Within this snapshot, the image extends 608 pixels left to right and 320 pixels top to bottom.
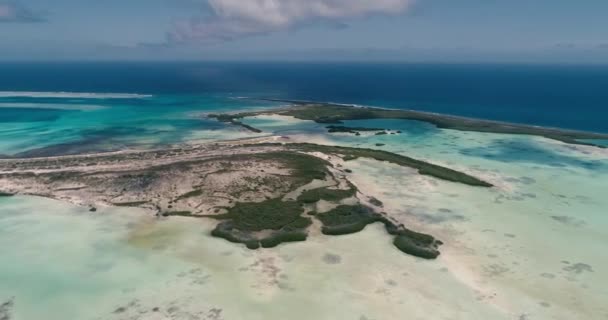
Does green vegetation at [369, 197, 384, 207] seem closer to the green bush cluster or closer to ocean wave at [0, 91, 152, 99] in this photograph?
the green bush cluster

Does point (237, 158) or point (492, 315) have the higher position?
point (237, 158)

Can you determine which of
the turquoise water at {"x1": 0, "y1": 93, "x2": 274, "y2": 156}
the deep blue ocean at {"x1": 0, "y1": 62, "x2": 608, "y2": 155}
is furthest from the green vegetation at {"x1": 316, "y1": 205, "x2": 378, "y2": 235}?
the deep blue ocean at {"x1": 0, "y1": 62, "x2": 608, "y2": 155}

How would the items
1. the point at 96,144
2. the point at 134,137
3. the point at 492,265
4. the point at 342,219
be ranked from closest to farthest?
the point at 492,265
the point at 342,219
the point at 96,144
the point at 134,137

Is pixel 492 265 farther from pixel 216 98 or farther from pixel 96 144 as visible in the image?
pixel 216 98

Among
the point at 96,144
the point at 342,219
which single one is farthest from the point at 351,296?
the point at 96,144

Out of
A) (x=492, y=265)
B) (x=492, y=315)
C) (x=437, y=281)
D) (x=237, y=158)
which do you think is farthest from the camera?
(x=237, y=158)

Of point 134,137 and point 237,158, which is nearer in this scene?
point 237,158

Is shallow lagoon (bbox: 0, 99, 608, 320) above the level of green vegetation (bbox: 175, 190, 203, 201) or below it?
below

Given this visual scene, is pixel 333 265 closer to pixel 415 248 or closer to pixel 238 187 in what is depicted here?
pixel 415 248
